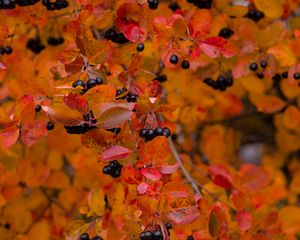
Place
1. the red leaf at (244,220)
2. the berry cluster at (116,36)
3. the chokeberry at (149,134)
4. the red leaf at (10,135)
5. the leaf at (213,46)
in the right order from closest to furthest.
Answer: the chokeberry at (149,134) → the red leaf at (10,135) → the leaf at (213,46) → the berry cluster at (116,36) → the red leaf at (244,220)

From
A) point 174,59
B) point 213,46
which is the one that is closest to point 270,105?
point 213,46

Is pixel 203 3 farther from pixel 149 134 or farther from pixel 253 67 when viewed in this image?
pixel 149 134

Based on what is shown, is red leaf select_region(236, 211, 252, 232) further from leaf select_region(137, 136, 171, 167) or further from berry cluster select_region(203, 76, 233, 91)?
leaf select_region(137, 136, 171, 167)

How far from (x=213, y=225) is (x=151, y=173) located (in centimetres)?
44

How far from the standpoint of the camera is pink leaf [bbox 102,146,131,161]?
160 centimetres

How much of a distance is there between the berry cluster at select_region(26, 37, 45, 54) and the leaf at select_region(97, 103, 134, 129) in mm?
920

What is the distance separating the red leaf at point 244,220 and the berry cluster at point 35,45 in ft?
2.88

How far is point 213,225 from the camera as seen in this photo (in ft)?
6.56

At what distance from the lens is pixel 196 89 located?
2816 mm

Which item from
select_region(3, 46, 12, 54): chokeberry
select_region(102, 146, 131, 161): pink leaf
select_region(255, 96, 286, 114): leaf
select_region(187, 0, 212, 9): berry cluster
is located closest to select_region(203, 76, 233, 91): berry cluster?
select_region(187, 0, 212, 9): berry cluster

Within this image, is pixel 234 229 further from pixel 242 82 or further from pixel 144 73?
pixel 242 82

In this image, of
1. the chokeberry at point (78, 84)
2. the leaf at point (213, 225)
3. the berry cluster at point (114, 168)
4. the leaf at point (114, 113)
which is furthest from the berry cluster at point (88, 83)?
the leaf at point (213, 225)

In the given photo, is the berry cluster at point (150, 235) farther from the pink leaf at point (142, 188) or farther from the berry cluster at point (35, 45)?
the berry cluster at point (35, 45)

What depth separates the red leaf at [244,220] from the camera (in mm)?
2166
